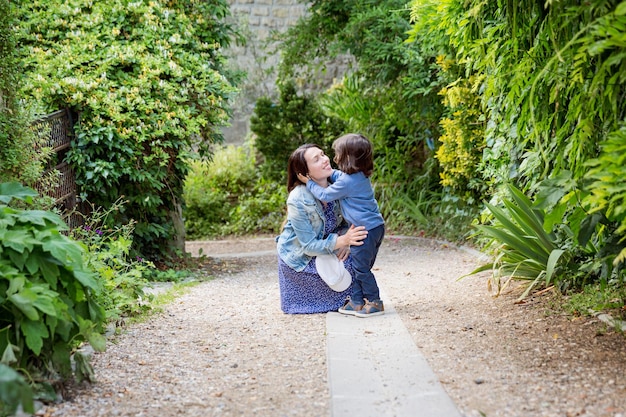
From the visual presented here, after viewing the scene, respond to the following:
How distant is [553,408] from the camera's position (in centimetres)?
296

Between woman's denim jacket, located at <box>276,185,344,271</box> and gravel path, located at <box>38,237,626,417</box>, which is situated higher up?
woman's denim jacket, located at <box>276,185,344,271</box>

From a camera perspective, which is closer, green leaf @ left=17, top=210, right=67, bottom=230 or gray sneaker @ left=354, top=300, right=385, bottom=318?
green leaf @ left=17, top=210, right=67, bottom=230

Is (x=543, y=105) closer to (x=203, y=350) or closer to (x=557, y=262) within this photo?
(x=557, y=262)

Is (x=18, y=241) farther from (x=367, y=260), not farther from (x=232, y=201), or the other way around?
(x=232, y=201)

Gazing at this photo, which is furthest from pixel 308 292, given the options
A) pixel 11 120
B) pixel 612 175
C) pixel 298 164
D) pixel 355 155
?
pixel 612 175

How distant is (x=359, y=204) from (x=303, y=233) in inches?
16.2

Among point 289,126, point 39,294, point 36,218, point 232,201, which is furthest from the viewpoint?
point 232,201

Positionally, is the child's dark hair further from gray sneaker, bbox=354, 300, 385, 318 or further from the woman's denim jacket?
gray sneaker, bbox=354, 300, 385, 318

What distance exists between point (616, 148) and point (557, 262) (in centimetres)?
226

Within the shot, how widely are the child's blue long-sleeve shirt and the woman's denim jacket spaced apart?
4.1 inches

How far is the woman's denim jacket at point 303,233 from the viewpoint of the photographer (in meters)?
4.98

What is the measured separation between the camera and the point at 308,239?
196 inches

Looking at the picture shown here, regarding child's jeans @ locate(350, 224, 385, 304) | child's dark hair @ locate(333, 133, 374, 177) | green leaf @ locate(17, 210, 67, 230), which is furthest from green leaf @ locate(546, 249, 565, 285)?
green leaf @ locate(17, 210, 67, 230)

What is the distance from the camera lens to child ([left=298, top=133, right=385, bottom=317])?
15.9 ft
